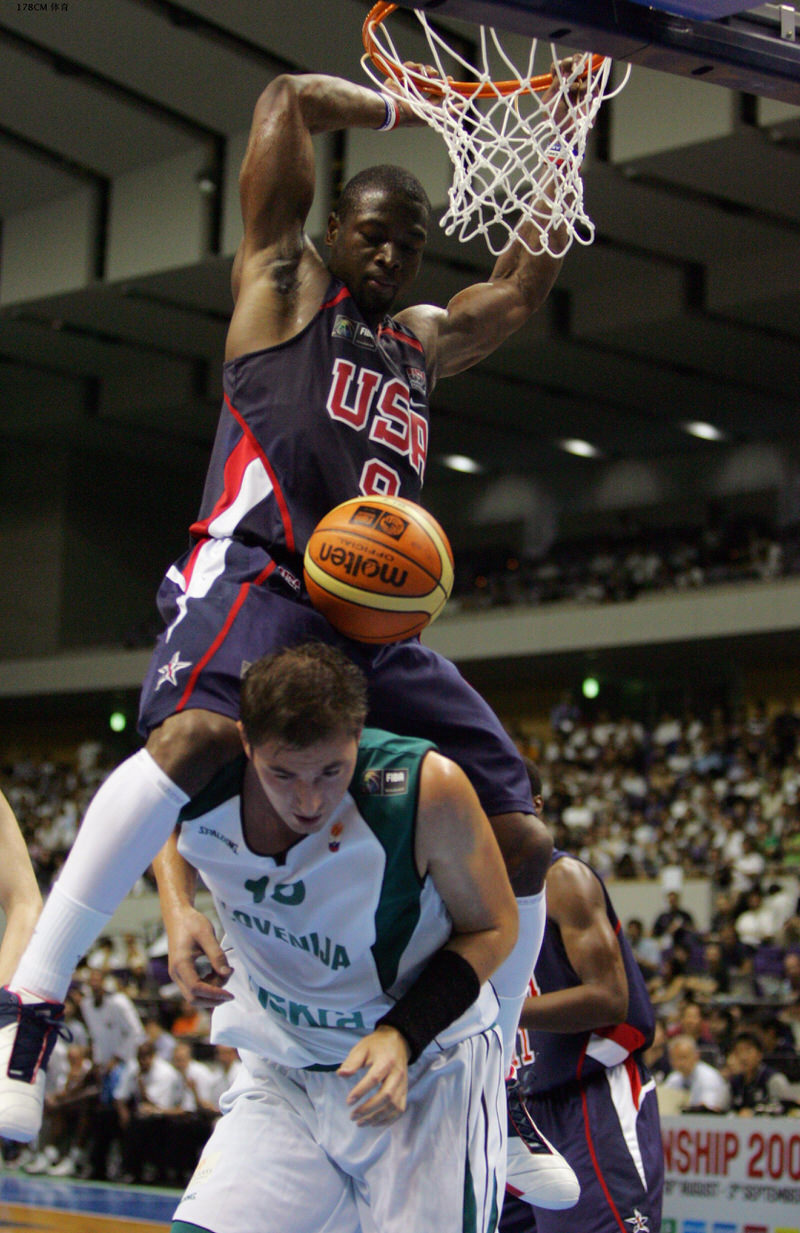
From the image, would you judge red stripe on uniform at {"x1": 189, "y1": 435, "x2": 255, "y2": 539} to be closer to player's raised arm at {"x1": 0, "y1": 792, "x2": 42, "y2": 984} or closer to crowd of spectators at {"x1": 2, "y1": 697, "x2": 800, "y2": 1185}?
player's raised arm at {"x1": 0, "y1": 792, "x2": 42, "y2": 984}

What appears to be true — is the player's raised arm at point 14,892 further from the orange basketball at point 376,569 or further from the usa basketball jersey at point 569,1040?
the usa basketball jersey at point 569,1040

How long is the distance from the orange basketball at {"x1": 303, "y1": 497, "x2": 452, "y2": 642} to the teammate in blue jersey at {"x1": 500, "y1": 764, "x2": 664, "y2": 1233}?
1.59m

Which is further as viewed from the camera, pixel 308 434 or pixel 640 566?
pixel 640 566

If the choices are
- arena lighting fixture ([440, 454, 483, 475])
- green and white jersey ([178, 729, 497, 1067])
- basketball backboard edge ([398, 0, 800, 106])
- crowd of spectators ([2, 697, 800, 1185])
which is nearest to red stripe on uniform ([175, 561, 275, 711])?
green and white jersey ([178, 729, 497, 1067])

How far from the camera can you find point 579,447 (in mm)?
29734

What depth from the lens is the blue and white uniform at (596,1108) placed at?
527cm

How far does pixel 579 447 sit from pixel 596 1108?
82.0 ft

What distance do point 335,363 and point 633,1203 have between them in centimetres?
318

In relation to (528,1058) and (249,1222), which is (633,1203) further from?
(249,1222)

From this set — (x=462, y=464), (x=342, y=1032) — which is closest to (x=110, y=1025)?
(x=342, y=1032)

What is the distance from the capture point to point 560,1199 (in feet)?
15.0

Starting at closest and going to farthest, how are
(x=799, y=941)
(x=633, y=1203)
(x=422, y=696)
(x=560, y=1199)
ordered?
1. (x=422, y=696)
2. (x=560, y=1199)
3. (x=633, y=1203)
4. (x=799, y=941)

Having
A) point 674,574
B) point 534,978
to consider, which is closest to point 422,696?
point 534,978

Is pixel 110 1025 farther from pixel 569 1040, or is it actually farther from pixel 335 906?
pixel 335 906
